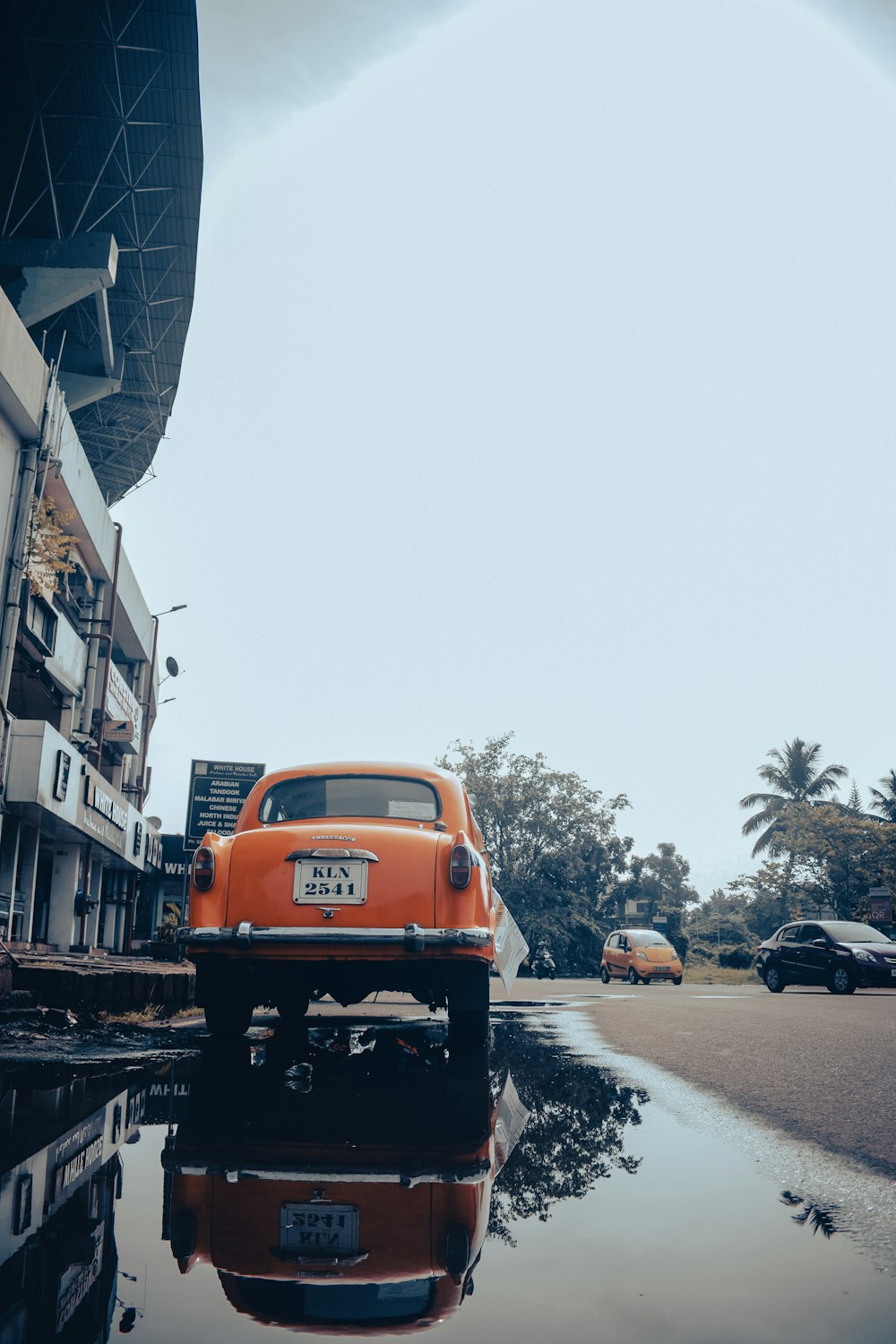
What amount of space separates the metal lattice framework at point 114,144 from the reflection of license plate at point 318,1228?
3168cm

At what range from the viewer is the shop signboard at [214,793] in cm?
3234

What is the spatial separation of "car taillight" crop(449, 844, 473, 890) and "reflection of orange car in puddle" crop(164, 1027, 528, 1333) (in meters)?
1.17

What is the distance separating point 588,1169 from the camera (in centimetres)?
315

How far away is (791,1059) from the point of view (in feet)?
20.0

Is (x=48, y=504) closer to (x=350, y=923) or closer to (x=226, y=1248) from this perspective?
(x=350, y=923)

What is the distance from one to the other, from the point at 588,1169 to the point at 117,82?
1326 inches

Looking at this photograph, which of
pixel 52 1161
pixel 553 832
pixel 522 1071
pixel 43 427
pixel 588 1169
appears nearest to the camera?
pixel 52 1161

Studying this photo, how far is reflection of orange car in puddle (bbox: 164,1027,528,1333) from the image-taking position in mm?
1939

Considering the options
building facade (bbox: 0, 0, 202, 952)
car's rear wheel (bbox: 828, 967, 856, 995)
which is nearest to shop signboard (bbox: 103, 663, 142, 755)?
building facade (bbox: 0, 0, 202, 952)

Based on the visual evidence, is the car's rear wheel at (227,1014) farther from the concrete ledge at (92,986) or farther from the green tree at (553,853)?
the green tree at (553,853)

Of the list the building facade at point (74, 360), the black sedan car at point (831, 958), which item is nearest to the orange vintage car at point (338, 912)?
the black sedan car at point (831, 958)

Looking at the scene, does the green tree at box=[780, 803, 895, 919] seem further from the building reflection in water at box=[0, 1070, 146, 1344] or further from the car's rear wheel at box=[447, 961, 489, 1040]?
the building reflection in water at box=[0, 1070, 146, 1344]

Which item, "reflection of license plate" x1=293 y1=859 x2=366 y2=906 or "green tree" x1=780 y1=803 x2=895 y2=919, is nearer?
"reflection of license plate" x1=293 y1=859 x2=366 y2=906

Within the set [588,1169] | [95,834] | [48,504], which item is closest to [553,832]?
[95,834]
